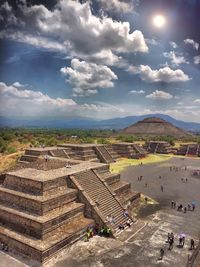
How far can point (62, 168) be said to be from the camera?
2119 cm

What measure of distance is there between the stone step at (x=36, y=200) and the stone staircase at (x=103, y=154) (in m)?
28.7

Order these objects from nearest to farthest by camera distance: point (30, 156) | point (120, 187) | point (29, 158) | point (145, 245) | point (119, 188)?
point (145, 245)
point (119, 188)
point (120, 187)
point (29, 158)
point (30, 156)

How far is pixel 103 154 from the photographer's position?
1875 inches

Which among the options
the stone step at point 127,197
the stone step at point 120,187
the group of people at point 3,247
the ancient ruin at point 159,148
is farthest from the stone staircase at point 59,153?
the ancient ruin at point 159,148

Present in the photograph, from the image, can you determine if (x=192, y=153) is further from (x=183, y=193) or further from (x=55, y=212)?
(x=55, y=212)

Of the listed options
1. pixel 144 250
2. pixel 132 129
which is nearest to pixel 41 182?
pixel 144 250

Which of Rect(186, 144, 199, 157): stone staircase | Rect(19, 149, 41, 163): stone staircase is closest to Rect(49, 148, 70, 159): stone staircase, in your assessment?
Rect(19, 149, 41, 163): stone staircase

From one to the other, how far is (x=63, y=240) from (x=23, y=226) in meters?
2.53

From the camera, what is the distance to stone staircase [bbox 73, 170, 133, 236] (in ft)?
56.9

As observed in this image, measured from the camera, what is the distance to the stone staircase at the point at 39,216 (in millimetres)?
13734

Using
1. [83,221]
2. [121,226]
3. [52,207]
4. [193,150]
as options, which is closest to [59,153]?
[83,221]

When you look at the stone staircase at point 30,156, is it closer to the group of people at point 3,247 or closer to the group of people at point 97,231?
the group of people at point 97,231

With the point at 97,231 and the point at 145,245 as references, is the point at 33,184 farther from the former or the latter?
the point at 145,245

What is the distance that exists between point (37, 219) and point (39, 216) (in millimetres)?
446
